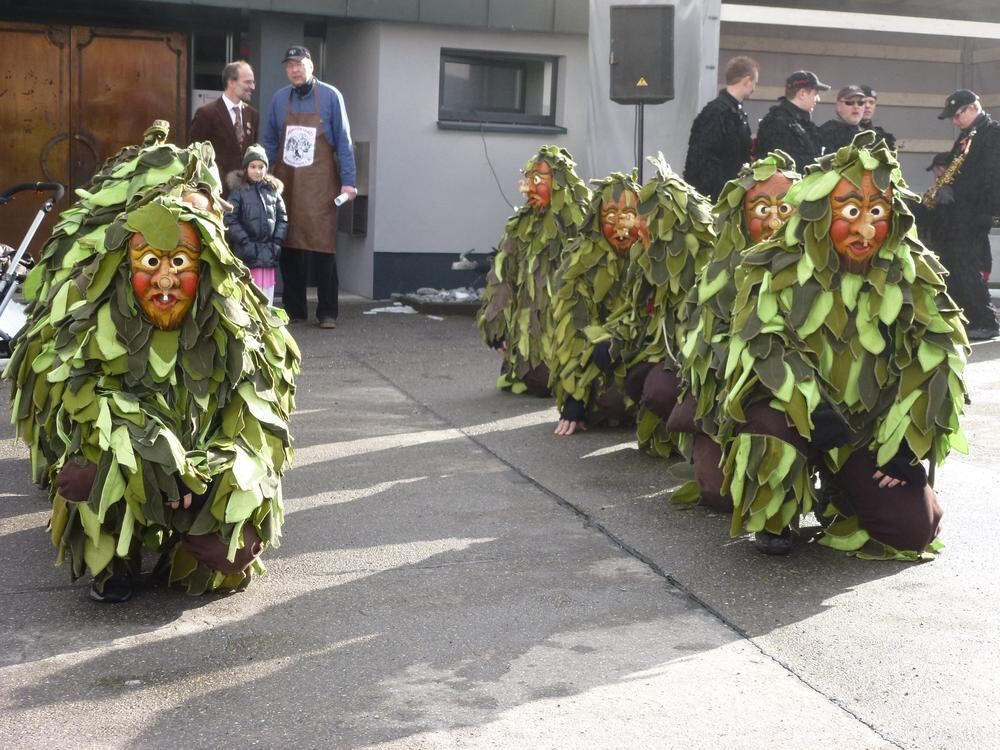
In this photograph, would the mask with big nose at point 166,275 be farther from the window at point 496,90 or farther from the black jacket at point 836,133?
the window at point 496,90

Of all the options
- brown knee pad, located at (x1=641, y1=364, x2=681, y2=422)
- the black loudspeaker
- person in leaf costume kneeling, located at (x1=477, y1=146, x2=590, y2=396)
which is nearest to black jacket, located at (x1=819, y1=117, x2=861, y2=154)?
the black loudspeaker

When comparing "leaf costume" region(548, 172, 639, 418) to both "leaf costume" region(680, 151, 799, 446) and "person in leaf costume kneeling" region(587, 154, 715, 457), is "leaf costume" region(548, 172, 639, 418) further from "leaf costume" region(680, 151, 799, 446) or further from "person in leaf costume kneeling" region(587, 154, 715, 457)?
"leaf costume" region(680, 151, 799, 446)

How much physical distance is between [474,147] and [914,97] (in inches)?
242

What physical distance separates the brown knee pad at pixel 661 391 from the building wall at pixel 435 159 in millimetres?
6522

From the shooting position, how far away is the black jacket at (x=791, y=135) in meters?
10.3

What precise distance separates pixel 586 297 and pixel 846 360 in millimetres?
2472

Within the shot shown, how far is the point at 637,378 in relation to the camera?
294 inches

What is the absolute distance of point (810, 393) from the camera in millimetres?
5320

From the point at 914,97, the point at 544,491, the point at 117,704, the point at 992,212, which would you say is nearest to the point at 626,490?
the point at 544,491

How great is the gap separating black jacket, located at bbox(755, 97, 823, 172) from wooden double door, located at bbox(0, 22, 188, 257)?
600 cm

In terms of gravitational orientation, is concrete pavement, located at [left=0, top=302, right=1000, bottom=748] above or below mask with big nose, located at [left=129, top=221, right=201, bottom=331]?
below

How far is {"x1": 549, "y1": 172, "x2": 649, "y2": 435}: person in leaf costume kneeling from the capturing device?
7.55 m

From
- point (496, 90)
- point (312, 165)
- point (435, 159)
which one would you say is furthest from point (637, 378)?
point (496, 90)

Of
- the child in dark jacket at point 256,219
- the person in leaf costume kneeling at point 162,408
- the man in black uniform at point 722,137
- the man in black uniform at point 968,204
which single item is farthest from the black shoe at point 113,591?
the man in black uniform at point 968,204
